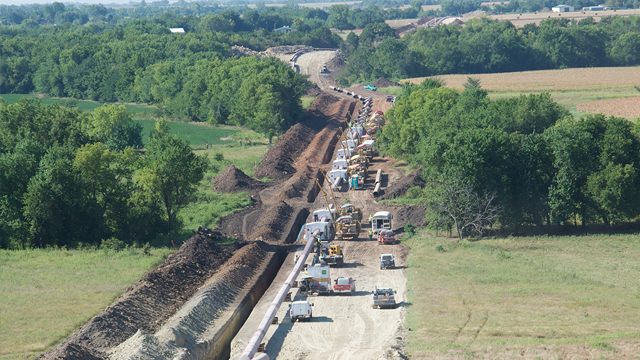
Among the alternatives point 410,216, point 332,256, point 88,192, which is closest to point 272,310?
point 332,256

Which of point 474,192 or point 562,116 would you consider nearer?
point 474,192

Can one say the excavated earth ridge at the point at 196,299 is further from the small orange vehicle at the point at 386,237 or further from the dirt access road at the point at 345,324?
the small orange vehicle at the point at 386,237

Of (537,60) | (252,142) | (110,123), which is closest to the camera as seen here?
(110,123)

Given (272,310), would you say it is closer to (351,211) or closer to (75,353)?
(75,353)

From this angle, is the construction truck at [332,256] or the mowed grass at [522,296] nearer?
the mowed grass at [522,296]

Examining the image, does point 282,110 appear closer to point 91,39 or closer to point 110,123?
point 110,123

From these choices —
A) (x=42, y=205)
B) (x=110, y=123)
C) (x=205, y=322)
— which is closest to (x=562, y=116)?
(x=205, y=322)

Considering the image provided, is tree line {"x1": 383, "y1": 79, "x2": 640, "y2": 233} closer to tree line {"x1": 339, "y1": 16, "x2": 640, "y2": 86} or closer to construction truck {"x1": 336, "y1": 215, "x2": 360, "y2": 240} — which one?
construction truck {"x1": 336, "y1": 215, "x2": 360, "y2": 240}

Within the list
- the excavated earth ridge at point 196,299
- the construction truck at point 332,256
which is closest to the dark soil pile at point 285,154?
the excavated earth ridge at point 196,299
